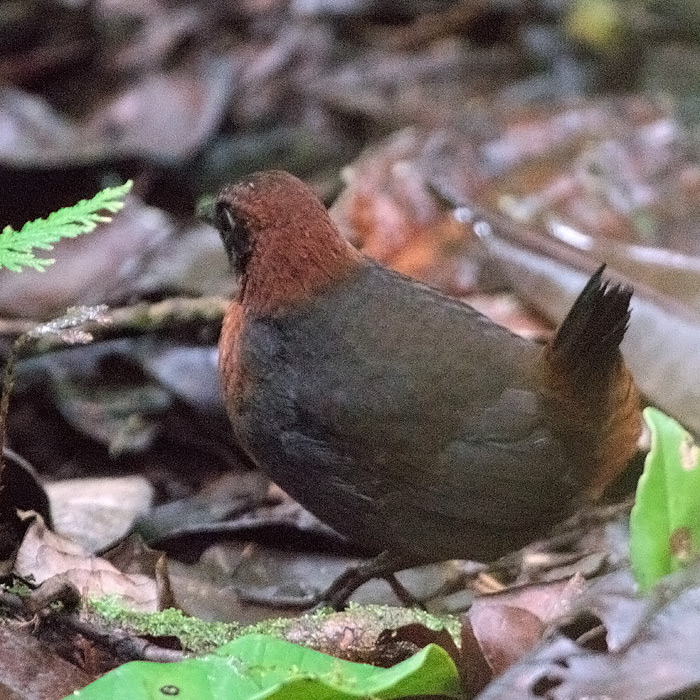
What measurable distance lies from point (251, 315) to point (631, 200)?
7.56 ft

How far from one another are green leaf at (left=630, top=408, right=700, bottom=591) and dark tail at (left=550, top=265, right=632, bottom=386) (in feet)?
2.07

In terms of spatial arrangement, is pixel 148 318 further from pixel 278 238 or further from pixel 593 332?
pixel 593 332

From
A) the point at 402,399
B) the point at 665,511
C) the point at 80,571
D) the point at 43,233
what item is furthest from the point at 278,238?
the point at 665,511

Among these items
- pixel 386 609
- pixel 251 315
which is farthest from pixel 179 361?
pixel 386 609

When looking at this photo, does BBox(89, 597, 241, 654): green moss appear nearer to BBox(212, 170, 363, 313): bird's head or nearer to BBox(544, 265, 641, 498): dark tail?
BBox(212, 170, 363, 313): bird's head

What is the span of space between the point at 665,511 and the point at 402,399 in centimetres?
82

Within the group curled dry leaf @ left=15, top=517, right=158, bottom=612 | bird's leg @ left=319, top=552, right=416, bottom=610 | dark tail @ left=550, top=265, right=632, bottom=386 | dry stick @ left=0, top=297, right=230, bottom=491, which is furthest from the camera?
dry stick @ left=0, top=297, right=230, bottom=491

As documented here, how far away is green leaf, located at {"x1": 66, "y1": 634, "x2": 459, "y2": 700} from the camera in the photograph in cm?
166

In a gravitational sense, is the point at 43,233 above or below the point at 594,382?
above

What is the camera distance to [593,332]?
261 cm

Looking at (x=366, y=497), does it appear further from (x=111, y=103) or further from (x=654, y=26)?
(x=654, y=26)

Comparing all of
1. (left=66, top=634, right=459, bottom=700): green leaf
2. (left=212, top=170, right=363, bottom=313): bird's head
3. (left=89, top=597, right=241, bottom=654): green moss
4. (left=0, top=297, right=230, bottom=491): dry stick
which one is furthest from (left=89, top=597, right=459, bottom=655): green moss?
(left=0, top=297, right=230, bottom=491): dry stick

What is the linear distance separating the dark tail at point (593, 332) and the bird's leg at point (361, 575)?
60cm

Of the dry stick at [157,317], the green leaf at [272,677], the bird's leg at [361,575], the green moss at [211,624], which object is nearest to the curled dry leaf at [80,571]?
the green moss at [211,624]
